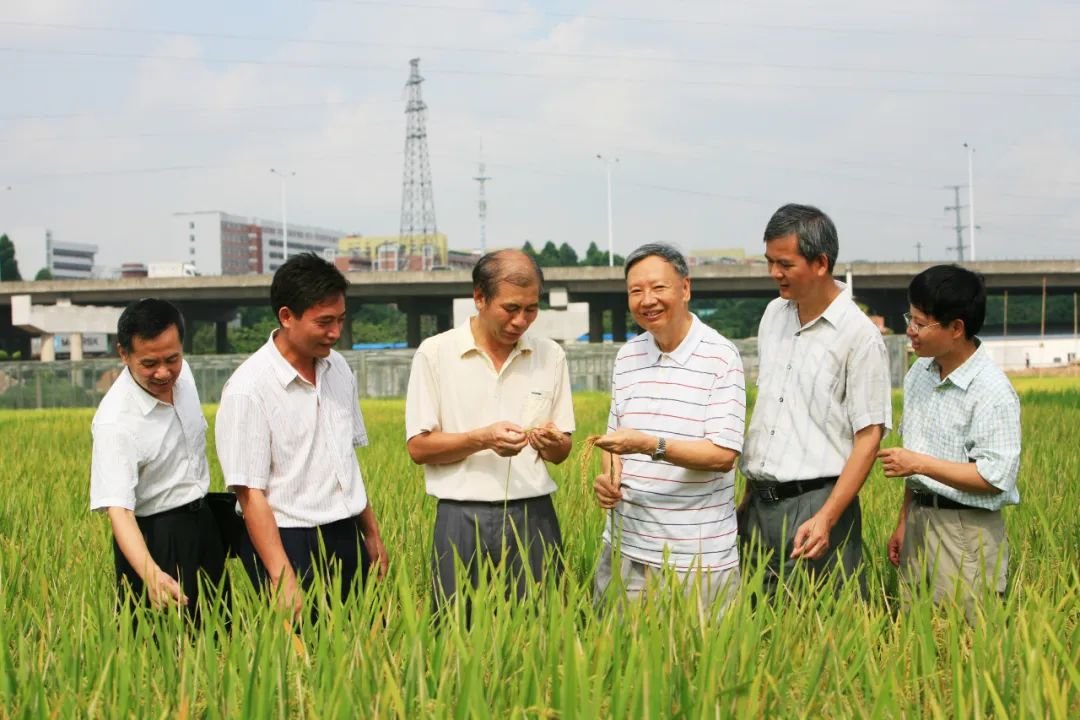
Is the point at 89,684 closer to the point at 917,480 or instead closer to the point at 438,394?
the point at 438,394

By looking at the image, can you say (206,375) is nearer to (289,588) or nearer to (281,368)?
(281,368)

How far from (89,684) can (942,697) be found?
1.65 m

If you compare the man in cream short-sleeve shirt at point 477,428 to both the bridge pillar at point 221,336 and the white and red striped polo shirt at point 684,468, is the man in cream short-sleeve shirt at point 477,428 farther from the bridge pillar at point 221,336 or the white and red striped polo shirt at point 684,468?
the bridge pillar at point 221,336

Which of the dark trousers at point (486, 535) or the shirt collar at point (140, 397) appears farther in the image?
the dark trousers at point (486, 535)

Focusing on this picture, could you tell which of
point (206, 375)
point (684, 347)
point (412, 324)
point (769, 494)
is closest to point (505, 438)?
point (684, 347)

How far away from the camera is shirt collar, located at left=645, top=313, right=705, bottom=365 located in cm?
284

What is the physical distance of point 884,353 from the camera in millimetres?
2949

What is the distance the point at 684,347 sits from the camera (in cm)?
285

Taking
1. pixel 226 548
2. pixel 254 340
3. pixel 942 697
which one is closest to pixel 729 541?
pixel 942 697

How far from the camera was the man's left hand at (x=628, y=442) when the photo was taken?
105 inches

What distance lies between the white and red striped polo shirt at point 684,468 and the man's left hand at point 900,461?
343 millimetres

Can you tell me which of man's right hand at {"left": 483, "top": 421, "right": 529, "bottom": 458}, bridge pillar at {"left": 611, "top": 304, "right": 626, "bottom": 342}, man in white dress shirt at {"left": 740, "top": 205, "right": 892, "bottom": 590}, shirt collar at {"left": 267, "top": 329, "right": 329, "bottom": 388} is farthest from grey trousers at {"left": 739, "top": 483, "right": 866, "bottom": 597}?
bridge pillar at {"left": 611, "top": 304, "right": 626, "bottom": 342}

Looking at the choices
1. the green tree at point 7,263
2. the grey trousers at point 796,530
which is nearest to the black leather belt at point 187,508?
the grey trousers at point 796,530

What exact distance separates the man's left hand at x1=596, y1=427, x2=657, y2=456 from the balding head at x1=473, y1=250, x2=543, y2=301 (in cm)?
42
